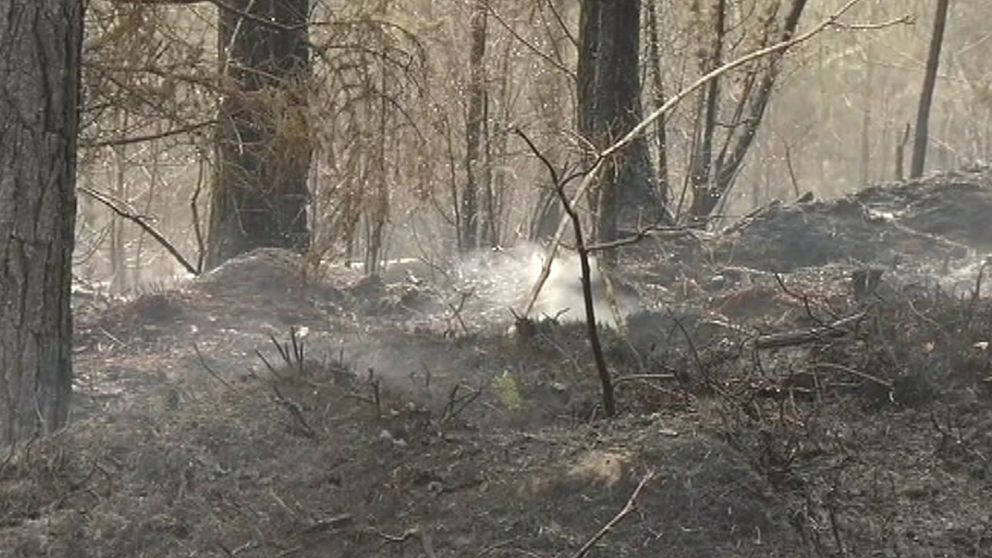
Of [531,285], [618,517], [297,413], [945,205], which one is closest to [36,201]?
[297,413]

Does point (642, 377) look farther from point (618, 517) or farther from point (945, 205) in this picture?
point (945, 205)

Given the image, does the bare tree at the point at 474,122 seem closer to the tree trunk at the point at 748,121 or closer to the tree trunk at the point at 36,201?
the tree trunk at the point at 748,121

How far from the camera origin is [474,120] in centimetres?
1798

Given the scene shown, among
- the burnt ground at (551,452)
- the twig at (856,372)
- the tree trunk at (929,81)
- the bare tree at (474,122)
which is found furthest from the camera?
the bare tree at (474,122)

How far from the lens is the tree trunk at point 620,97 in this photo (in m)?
12.0

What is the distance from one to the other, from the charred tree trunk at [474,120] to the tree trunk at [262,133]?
16.1 ft

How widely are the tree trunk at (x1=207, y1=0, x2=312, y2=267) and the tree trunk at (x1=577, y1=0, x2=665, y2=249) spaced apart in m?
2.27

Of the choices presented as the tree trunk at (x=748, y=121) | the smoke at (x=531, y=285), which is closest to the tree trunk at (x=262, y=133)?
the smoke at (x=531, y=285)

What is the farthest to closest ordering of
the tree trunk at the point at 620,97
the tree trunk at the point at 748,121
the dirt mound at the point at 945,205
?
the tree trunk at the point at 748,121 < the dirt mound at the point at 945,205 < the tree trunk at the point at 620,97

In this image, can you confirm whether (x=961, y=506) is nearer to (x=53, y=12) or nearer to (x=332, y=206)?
(x=53, y=12)

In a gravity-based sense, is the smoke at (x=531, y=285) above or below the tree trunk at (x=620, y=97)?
below

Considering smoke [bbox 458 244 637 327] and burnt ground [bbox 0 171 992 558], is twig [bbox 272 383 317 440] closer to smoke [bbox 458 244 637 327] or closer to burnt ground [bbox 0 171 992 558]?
burnt ground [bbox 0 171 992 558]

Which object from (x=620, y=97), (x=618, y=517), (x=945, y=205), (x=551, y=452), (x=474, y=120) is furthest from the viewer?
(x=474, y=120)

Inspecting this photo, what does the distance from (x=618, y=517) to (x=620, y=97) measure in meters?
7.99
